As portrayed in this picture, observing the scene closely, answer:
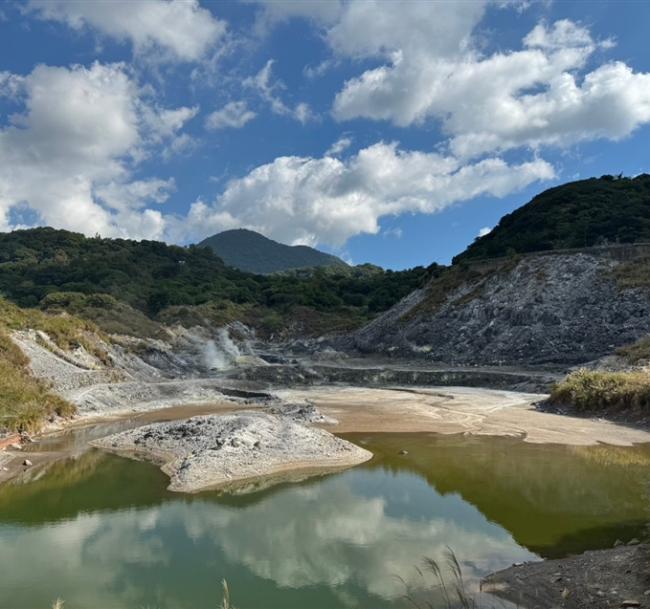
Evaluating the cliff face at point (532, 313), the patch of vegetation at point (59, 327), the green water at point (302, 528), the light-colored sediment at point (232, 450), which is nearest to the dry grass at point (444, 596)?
the green water at point (302, 528)

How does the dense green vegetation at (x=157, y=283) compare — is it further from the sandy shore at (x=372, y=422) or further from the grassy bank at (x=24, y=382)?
the sandy shore at (x=372, y=422)

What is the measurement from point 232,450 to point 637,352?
34019 mm

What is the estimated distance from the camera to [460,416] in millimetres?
32688

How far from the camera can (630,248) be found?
62.1 m

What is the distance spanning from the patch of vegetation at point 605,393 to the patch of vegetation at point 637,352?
329 inches

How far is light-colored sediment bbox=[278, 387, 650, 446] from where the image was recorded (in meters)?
25.9

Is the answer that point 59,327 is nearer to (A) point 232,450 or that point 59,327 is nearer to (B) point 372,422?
(B) point 372,422

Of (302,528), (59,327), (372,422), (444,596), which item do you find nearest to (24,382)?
(59,327)

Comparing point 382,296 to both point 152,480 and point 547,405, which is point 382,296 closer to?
point 547,405

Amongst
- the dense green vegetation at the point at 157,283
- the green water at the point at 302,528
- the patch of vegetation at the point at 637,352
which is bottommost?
the green water at the point at 302,528

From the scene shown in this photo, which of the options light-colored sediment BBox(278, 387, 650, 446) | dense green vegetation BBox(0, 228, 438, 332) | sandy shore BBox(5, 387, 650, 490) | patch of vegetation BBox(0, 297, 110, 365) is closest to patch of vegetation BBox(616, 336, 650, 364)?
light-colored sediment BBox(278, 387, 650, 446)

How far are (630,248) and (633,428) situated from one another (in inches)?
1677

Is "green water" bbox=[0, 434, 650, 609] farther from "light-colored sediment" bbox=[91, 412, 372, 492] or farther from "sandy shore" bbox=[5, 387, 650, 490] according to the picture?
"sandy shore" bbox=[5, 387, 650, 490]

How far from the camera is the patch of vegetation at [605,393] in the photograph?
2864 centimetres
